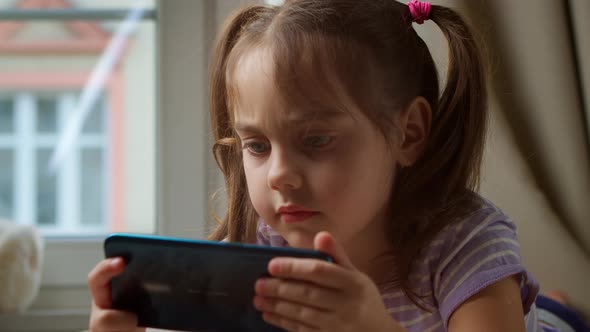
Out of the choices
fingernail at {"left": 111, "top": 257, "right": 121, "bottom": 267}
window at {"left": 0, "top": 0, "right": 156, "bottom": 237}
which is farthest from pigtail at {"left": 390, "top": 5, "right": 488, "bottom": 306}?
window at {"left": 0, "top": 0, "right": 156, "bottom": 237}

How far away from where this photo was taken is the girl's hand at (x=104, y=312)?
0.74m

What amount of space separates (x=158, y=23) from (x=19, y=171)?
0.38m

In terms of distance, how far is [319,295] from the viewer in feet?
2.22

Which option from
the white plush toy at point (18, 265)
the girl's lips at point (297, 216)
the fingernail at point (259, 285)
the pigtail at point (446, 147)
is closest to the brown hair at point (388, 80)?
the pigtail at point (446, 147)

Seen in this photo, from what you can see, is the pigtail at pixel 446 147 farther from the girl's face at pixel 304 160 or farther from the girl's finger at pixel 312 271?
the girl's finger at pixel 312 271

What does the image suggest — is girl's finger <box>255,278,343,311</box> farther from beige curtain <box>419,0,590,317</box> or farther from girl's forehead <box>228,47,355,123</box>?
beige curtain <box>419,0,590,317</box>

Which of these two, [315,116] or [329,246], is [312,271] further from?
[315,116]

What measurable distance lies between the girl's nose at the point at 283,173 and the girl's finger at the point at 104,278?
18cm

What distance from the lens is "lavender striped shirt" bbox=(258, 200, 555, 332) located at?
2.83 ft

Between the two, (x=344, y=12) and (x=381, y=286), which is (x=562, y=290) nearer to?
(x=381, y=286)

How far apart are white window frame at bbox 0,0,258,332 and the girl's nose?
55cm

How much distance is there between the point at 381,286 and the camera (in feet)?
3.19

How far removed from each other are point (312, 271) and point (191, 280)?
0.12 metres

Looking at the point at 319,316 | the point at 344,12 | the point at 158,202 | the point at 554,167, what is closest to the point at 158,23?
the point at 158,202
